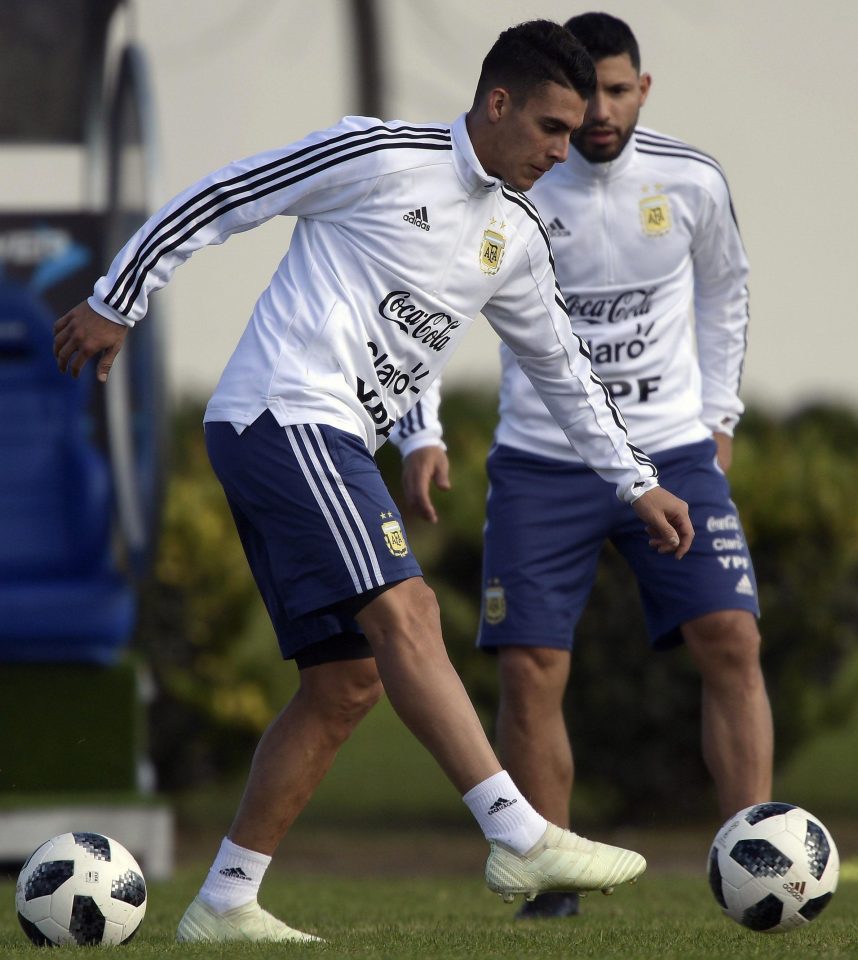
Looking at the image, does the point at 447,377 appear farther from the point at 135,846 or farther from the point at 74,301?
the point at 135,846

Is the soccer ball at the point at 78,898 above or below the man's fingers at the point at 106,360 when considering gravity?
below

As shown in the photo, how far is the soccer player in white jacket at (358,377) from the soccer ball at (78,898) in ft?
0.73

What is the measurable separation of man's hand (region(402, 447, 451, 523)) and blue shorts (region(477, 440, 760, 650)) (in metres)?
0.25

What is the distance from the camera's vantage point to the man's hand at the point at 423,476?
191 inches

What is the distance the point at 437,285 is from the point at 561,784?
5.44 feet

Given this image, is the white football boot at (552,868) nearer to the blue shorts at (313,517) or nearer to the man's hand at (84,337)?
the blue shorts at (313,517)

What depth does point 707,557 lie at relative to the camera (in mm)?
4863

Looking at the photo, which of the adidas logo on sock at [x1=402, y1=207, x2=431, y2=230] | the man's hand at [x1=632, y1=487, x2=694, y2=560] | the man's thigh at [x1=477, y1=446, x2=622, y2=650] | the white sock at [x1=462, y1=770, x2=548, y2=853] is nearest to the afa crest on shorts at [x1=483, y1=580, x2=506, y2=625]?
the man's thigh at [x1=477, y1=446, x2=622, y2=650]

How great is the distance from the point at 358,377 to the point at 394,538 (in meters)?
0.41

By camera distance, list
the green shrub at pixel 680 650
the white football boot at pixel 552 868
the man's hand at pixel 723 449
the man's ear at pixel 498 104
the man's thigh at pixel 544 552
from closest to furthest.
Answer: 1. the white football boot at pixel 552 868
2. the man's ear at pixel 498 104
3. the man's thigh at pixel 544 552
4. the man's hand at pixel 723 449
5. the green shrub at pixel 680 650

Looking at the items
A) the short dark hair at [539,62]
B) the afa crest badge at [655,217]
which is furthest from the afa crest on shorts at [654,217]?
the short dark hair at [539,62]

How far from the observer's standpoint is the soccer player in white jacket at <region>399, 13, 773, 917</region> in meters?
4.84

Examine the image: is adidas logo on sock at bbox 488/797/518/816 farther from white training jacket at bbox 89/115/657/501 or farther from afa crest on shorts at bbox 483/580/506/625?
afa crest on shorts at bbox 483/580/506/625

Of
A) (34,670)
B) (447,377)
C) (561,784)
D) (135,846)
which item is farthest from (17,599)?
(447,377)
